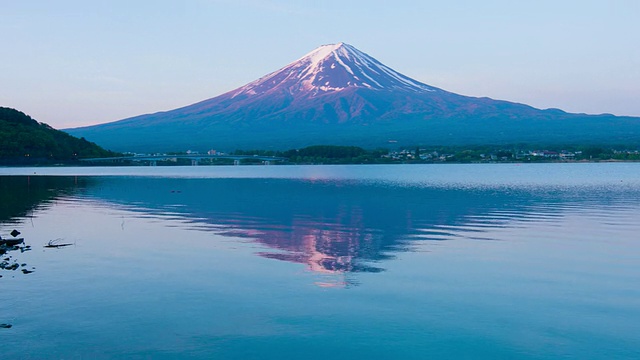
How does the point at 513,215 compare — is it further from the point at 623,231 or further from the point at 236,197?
the point at 236,197

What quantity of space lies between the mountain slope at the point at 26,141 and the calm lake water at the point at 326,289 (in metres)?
112

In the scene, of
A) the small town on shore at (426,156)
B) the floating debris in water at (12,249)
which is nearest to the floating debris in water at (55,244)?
the floating debris in water at (12,249)

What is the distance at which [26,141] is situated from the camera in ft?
449

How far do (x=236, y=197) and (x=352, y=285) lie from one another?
1410 inches

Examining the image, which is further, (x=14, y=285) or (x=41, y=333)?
(x=14, y=285)

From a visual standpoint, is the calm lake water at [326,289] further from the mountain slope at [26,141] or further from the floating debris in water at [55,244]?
the mountain slope at [26,141]

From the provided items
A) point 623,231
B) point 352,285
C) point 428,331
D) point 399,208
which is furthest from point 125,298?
point 399,208

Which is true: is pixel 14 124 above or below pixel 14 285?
above

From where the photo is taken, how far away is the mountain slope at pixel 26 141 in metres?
134

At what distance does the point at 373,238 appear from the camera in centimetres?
2623

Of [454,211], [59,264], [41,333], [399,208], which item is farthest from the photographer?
[399,208]

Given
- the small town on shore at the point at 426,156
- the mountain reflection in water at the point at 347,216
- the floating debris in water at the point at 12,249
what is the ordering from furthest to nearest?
the small town on shore at the point at 426,156 → the mountain reflection in water at the point at 347,216 → the floating debris in water at the point at 12,249

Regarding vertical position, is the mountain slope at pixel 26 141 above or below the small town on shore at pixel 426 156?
above

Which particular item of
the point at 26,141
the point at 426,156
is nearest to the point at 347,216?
→ the point at 26,141
